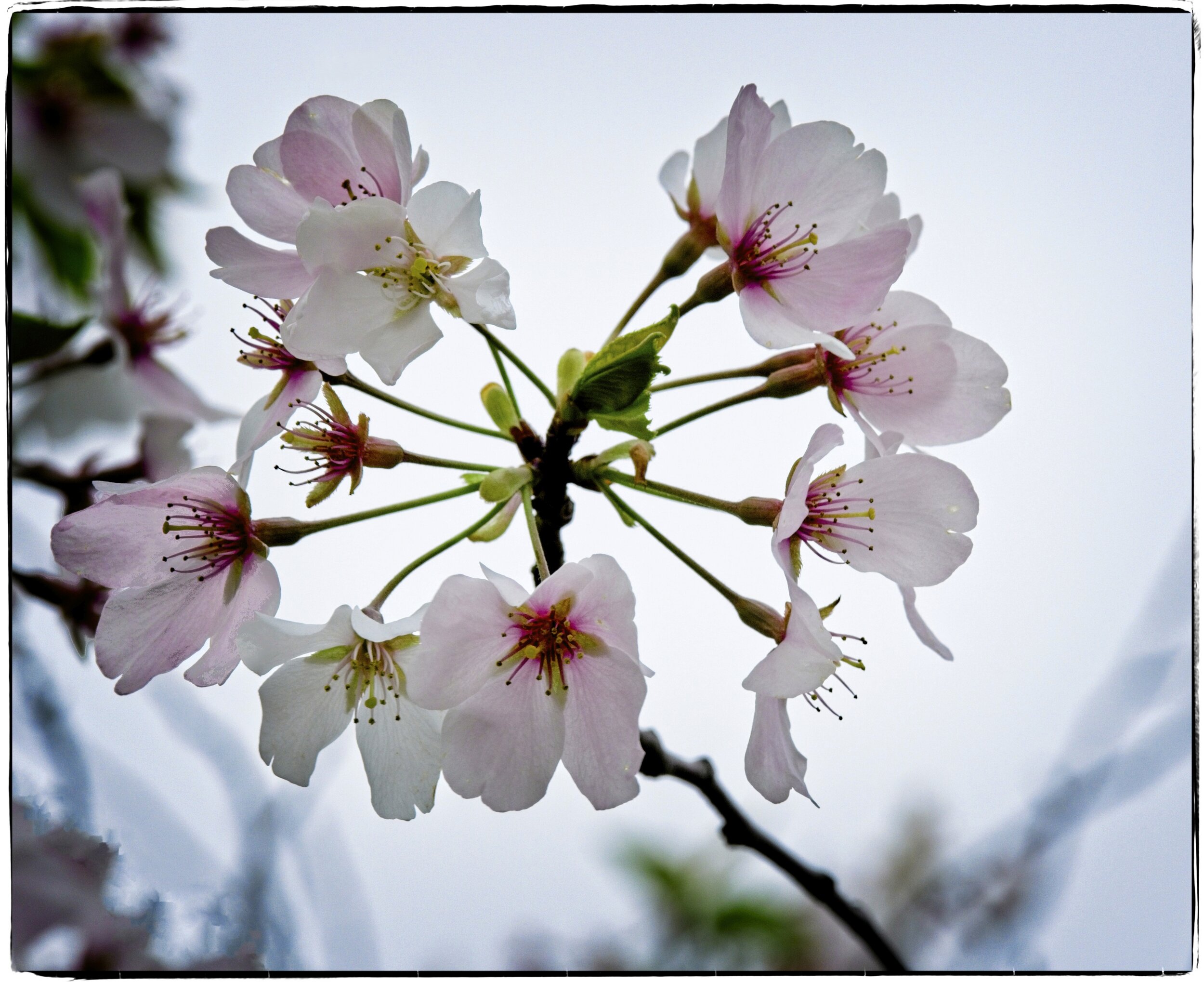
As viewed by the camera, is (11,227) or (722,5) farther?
(11,227)

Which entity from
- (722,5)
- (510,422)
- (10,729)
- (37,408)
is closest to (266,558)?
(510,422)

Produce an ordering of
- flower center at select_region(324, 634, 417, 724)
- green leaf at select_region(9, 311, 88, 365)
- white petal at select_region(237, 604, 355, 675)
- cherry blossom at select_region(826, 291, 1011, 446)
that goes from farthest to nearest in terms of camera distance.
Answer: green leaf at select_region(9, 311, 88, 365) → cherry blossom at select_region(826, 291, 1011, 446) → flower center at select_region(324, 634, 417, 724) → white petal at select_region(237, 604, 355, 675)

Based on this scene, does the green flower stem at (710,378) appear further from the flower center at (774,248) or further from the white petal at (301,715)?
the white petal at (301,715)

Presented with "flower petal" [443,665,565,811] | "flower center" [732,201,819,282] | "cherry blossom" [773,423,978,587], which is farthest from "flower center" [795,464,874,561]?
"flower petal" [443,665,565,811]

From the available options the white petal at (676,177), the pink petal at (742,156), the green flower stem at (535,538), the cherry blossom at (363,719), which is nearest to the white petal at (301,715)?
the cherry blossom at (363,719)

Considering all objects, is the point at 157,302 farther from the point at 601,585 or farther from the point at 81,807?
the point at 601,585

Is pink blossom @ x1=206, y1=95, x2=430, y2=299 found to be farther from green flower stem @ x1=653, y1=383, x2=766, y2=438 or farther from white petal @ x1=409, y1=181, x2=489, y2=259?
green flower stem @ x1=653, y1=383, x2=766, y2=438
